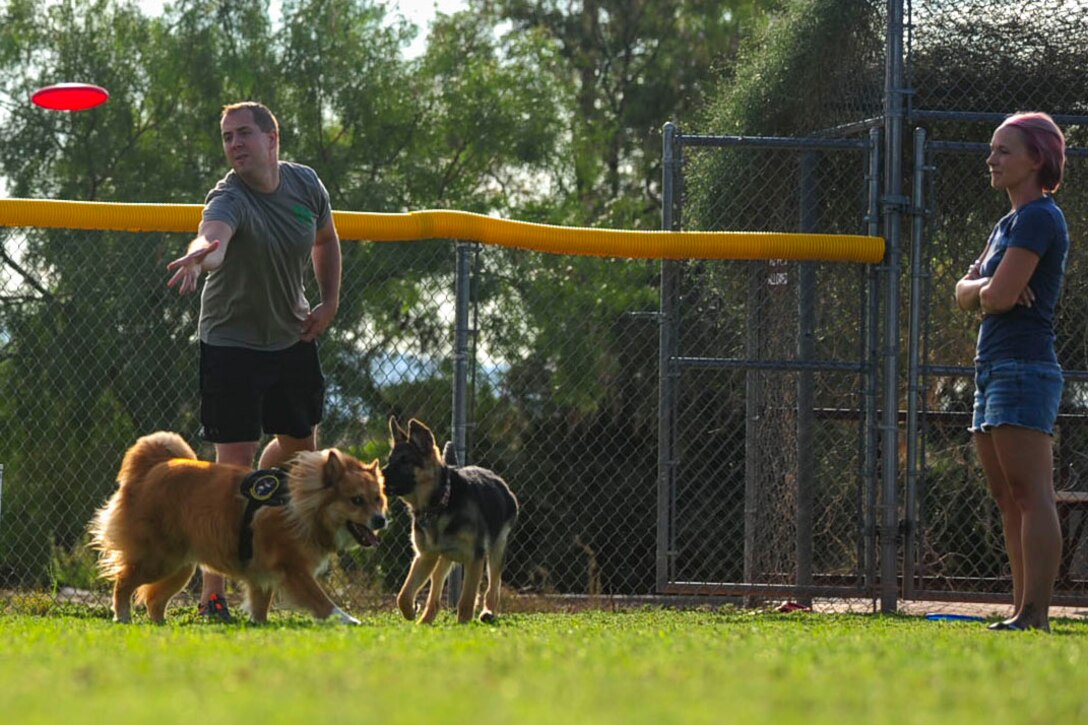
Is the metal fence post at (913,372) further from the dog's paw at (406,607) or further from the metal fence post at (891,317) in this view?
the dog's paw at (406,607)

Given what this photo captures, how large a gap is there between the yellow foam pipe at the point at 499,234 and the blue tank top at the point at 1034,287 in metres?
2.09

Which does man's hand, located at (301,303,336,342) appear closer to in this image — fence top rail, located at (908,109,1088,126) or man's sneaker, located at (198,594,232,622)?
man's sneaker, located at (198,594,232,622)

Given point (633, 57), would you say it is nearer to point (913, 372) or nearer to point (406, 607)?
point (913, 372)

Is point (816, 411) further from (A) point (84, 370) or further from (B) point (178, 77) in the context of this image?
(B) point (178, 77)

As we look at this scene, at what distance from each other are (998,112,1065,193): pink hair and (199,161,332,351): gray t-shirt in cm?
329

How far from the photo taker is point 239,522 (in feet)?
22.8

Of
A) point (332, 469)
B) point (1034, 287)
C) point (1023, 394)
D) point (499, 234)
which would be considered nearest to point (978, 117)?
point (1034, 287)

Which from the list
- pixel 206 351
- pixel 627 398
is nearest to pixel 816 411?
pixel 206 351

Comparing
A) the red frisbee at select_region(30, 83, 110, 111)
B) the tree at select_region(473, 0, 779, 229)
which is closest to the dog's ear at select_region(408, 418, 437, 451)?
the red frisbee at select_region(30, 83, 110, 111)

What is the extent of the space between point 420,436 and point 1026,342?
2.88 m

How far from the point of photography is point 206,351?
7566mm

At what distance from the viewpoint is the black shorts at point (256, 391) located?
751cm

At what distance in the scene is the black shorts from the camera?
7.51 meters

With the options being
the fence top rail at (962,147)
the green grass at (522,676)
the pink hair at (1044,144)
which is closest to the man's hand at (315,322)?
the green grass at (522,676)
